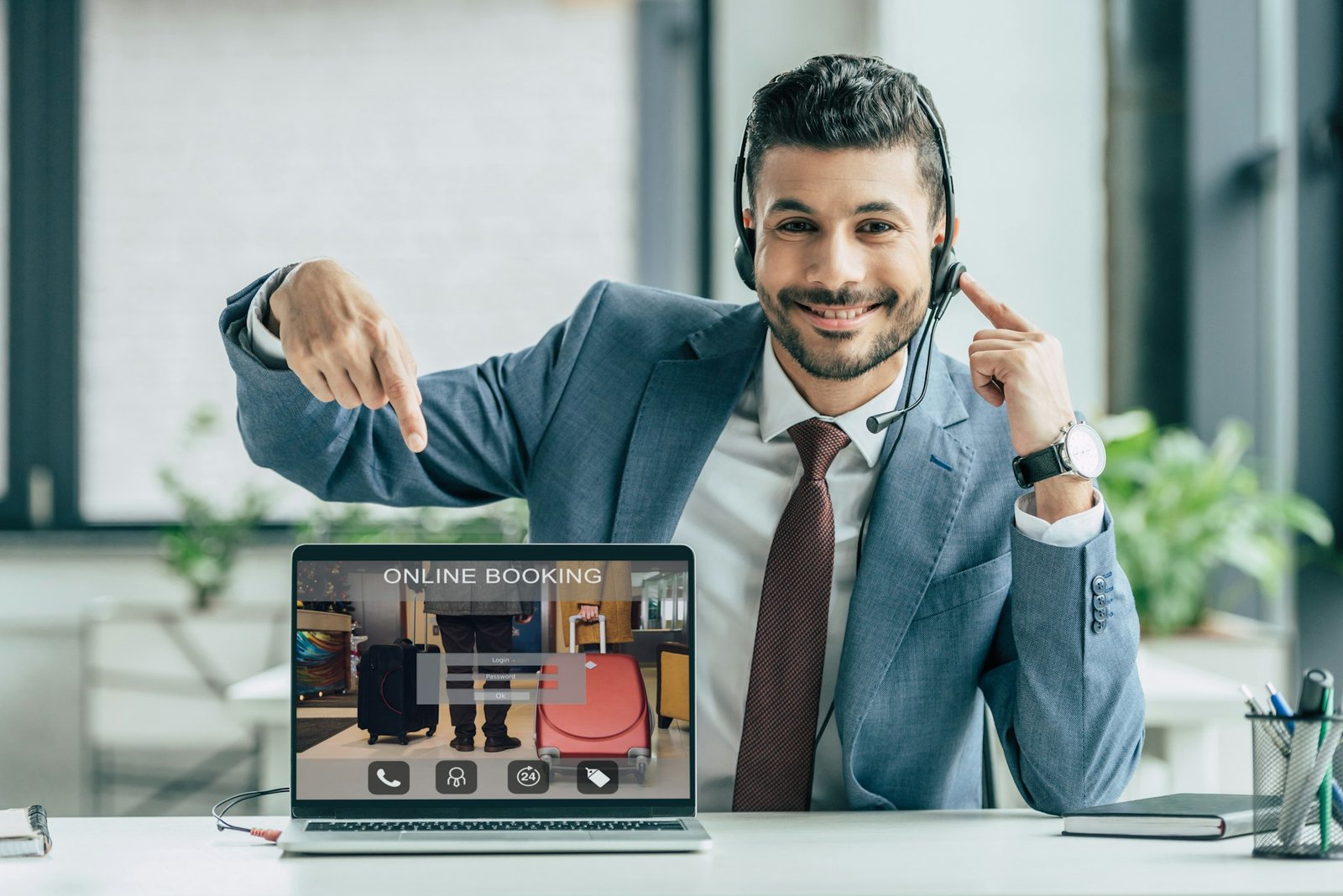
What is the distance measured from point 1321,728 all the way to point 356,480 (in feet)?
3.23

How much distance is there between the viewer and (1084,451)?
114 cm

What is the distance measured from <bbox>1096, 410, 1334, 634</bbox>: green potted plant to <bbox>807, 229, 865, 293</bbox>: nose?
162cm

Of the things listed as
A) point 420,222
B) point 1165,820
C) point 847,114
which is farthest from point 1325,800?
point 420,222

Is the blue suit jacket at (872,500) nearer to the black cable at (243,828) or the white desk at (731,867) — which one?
the white desk at (731,867)

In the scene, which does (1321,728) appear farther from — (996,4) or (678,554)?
(996,4)

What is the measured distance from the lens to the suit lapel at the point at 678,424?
1311mm

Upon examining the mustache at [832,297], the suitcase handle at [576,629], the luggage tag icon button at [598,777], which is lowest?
the luggage tag icon button at [598,777]

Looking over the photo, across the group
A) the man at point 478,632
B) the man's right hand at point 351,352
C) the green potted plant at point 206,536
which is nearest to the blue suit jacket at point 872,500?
the man's right hand at point 351,352

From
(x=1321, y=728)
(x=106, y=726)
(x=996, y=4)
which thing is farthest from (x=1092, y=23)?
(x=106, y=726)

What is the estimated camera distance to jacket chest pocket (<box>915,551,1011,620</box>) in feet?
4.05

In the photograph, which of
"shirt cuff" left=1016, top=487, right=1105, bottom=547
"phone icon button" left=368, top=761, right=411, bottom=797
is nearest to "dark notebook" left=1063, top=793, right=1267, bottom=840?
"shirt cuff" left=1016, top=487, right=1105, bottom=547

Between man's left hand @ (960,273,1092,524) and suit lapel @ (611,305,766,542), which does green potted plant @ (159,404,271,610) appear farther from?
man's left hand @ (960,273,1092,524)

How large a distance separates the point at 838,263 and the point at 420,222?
2720 millimetres

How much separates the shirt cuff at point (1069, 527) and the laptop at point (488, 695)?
37 centimetres
